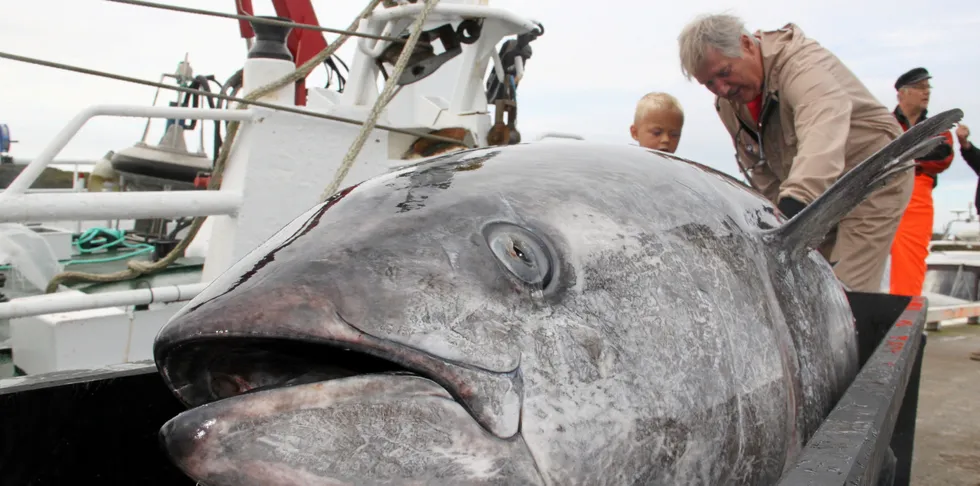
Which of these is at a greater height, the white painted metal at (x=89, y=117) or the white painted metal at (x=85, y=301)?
the white painted metal at (x=89, y=117)

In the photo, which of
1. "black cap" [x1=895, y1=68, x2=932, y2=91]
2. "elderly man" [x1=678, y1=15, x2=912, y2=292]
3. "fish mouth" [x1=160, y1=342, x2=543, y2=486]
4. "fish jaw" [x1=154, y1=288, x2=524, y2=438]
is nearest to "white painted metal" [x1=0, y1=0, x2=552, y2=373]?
"elderly man" [x1=678, y1=15, x2=912, y2=292]

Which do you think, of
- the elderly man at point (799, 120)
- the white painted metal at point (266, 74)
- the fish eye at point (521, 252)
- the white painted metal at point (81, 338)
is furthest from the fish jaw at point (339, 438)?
the white painted metal at point (266, 74)

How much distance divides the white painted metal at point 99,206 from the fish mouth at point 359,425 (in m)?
2.43

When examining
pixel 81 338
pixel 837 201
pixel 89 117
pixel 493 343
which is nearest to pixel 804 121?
pixel 837 201

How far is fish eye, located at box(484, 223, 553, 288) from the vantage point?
89 cm

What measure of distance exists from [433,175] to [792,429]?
2.33 feet

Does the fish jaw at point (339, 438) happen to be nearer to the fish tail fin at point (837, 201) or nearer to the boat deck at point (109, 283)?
the fish tail fin at point (837, 201)

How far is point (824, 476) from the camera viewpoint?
824 mm

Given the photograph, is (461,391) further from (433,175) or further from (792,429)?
(792,429)

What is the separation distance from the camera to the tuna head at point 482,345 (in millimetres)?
729

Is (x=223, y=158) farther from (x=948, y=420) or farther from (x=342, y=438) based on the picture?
(x=948, y=420)

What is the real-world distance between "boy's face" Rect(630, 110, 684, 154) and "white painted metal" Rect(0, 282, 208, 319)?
200 centimetres

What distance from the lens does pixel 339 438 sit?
2.36ft

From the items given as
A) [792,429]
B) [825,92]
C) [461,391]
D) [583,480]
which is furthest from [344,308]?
[825,92]
